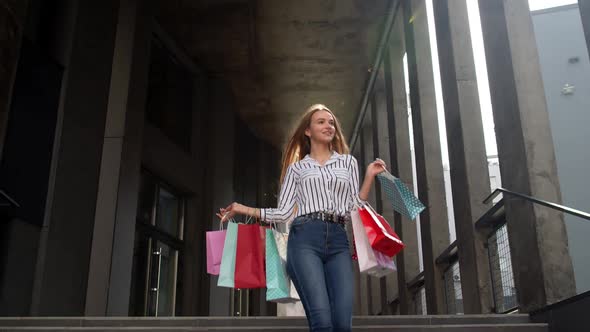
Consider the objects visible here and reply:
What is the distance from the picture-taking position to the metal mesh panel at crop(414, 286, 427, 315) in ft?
38.4

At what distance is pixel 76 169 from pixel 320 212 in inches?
308

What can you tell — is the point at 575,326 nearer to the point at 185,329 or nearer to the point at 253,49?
the point at 185,329

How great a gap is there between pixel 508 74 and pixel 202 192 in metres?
10.8

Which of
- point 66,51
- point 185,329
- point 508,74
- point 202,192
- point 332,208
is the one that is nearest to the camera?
point 332,208

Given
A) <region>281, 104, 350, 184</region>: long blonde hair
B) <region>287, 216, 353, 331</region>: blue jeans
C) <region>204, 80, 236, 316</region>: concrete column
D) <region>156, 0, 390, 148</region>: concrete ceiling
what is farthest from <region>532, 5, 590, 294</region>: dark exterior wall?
<region>287, 216, 353, 331</region>: blue jeans

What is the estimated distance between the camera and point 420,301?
38.8 feet

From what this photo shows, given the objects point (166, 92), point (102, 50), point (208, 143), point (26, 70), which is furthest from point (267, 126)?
point (26, 70)

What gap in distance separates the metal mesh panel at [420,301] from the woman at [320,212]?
8.58 m

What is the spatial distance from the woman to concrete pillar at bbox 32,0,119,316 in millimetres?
6423

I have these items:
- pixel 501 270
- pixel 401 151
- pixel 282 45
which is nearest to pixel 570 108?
pixel 401 151

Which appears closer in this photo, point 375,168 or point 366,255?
point 366,255

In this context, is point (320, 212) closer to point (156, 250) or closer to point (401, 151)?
point (401, 151)

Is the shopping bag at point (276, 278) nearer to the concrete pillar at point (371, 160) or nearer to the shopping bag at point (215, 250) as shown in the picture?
the shopping bag at point (215, 250)

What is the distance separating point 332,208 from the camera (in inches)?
133
